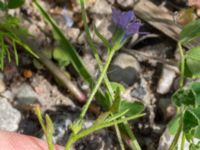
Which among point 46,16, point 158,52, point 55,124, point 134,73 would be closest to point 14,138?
point 55,124

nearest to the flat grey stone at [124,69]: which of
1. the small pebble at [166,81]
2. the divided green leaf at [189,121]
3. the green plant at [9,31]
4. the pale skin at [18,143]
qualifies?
the small pebble at [166,81]

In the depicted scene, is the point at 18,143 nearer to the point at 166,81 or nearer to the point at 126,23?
the point at 126,23

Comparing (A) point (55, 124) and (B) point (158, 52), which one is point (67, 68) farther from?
(B) point (158, 52)

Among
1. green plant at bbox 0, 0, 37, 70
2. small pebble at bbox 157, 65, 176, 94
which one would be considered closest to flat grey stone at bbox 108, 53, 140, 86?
small pebble at bbox 157, 65, 176, 94

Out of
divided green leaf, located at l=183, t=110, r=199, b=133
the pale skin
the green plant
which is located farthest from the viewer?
the green plant

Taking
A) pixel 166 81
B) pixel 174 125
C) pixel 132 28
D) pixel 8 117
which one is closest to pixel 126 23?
pixel 132 28

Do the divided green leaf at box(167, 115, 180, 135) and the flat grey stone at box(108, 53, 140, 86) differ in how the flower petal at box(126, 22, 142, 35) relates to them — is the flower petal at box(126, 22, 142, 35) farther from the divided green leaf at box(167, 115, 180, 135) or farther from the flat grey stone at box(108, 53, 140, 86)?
the flat grey stone at box(108, 53, 140, 86)
